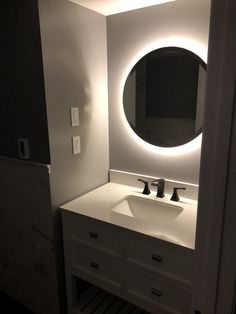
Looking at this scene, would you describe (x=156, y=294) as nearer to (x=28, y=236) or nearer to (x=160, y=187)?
(x=160, y=187)

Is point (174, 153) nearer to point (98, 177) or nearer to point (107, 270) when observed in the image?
point (98, 177)

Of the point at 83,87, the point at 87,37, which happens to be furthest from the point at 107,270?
the point at 87,37

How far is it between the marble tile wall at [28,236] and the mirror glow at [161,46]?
0.73m

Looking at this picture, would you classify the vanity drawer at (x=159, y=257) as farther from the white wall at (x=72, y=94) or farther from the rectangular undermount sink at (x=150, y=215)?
the white wall at (x=72, y=94)

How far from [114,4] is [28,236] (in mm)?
1658

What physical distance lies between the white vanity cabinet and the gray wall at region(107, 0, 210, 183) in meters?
0.62

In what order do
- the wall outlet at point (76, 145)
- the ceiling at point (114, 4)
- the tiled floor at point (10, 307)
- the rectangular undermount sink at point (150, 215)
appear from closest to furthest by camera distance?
the rectangular undermount sink at point (150, 215) < the ceiling at point (114, 4) < the wall outlet at point (76, 145) < the tiled floor at point (10, 307)

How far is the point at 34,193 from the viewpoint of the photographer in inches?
65.6

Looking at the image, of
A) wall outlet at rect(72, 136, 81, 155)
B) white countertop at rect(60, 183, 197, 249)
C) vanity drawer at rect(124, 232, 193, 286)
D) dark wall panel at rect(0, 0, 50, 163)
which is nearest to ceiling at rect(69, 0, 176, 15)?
dark wall panel at rect(0, 0, 50, 163)

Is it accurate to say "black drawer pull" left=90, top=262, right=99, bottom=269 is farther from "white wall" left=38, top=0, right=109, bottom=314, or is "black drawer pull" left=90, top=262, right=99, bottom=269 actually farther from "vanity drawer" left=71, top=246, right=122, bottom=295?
"white wall" left=38, top=0, right=109, bottom=314

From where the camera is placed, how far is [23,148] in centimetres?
166

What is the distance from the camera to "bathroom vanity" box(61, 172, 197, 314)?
51.6 inches

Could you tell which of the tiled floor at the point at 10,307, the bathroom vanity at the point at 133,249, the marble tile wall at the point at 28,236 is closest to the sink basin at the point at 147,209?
the bathroom vanity at the point at 133,249

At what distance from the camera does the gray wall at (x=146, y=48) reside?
1.56 m
